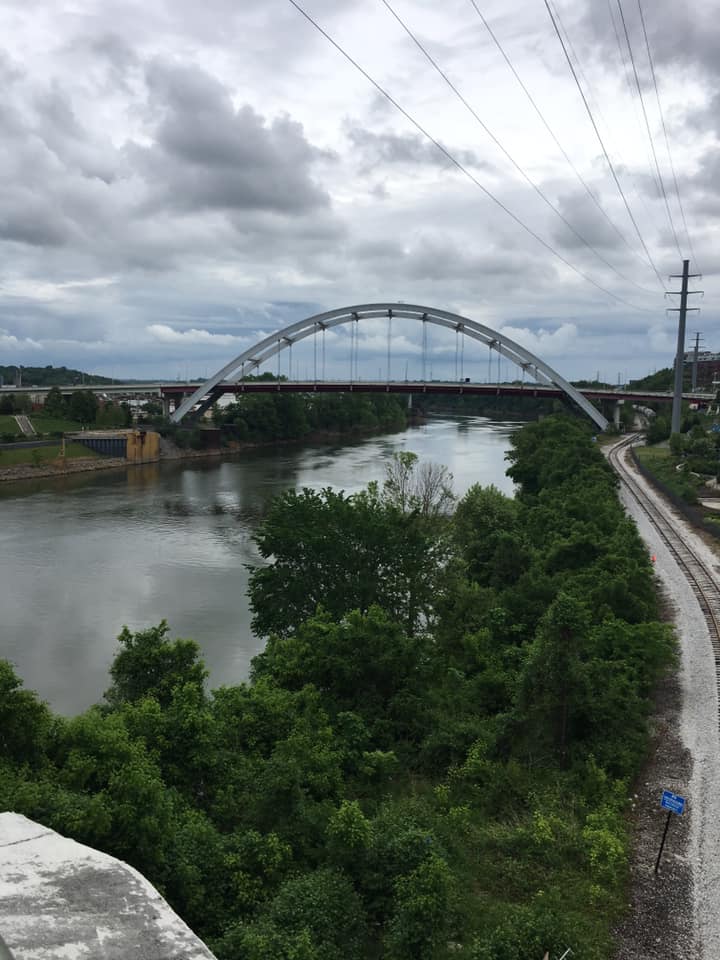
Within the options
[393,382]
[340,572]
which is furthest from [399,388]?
[340,572]

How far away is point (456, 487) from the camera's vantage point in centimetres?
4266

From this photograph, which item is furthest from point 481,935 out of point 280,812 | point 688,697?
point 688,697

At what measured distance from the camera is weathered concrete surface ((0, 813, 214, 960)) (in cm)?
499

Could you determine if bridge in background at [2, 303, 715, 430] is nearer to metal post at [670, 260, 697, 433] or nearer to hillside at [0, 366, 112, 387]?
metal post at [670, 260, 697, 433]

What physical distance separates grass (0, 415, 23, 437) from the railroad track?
1759 inches

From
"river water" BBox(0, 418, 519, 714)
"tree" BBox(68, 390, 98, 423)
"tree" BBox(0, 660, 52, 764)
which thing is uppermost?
"tree" BBox(68, 390, 98, 423)

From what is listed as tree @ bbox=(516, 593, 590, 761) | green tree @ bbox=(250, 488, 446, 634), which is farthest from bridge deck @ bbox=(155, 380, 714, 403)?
A: tree @ bbox=(516, 593, 590, 761)

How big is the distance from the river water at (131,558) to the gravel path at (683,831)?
9071 millimetres

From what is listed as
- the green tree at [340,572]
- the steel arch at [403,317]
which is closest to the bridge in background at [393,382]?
the steel arch at [403,317]

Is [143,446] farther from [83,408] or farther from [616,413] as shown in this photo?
[616,413]

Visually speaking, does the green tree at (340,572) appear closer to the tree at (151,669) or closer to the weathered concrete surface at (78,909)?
the tree at (151,669)

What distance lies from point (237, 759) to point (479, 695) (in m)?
5.16

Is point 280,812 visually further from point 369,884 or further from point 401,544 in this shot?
point 401,544

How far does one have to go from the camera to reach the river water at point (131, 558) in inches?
704
